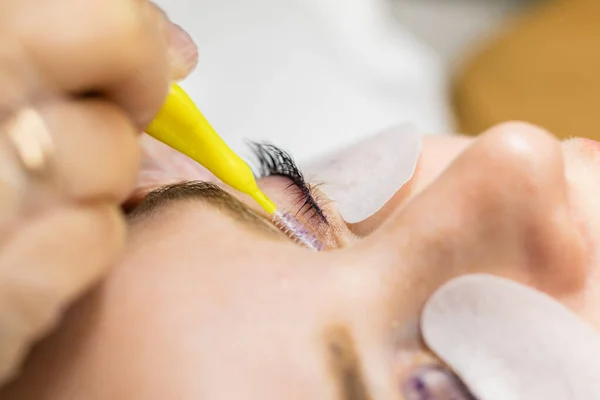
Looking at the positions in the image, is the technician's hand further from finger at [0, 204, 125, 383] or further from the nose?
the nose

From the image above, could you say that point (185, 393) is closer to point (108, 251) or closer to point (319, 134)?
point (108, 251)

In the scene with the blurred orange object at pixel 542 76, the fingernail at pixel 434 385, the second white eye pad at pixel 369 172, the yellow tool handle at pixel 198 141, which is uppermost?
the yellow tool handle at pixel 198 141

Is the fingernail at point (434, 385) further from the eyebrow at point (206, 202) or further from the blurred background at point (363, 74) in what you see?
the blurred background at point (363, 74)

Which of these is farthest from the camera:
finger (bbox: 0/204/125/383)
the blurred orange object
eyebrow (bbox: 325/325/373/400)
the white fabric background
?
the blurred orange object

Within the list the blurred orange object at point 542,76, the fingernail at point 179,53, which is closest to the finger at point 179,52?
the fingernail at point 179,53

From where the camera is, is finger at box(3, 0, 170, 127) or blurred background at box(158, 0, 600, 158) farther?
blurred background at box(158, 0, 600, 158)

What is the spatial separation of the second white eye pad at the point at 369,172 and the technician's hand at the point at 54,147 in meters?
0.27

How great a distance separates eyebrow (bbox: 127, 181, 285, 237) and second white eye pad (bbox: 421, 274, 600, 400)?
5.6 inches

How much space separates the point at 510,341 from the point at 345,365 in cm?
13

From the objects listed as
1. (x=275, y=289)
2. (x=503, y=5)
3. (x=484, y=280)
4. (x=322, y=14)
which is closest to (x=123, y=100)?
(x=275, y=289)

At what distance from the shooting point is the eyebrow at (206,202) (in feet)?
1.70

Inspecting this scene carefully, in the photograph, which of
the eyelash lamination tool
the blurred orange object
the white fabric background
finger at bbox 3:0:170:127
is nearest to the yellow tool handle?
the eyelash lamination tool

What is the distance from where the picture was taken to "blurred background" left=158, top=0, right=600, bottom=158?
1.21m

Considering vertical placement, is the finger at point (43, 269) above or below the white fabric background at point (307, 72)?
above
